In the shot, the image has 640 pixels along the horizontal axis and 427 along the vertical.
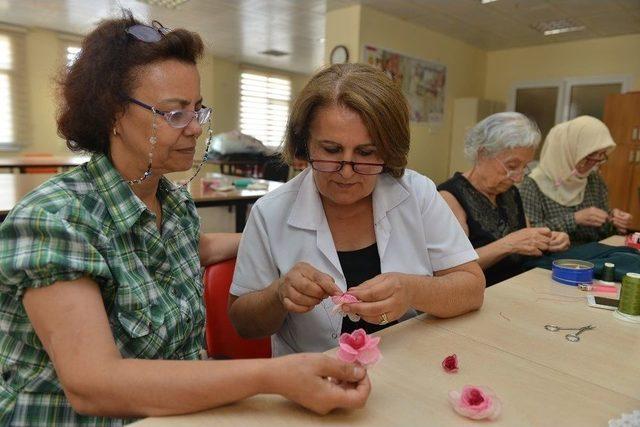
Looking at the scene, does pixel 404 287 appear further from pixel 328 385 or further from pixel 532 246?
pixel 532 246

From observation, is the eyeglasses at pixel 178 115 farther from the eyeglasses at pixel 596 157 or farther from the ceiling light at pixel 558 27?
the ceiling light at pixel 558 27

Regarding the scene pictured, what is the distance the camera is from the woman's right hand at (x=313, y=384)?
2.54 feet

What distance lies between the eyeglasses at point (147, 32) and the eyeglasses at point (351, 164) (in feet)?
1.66

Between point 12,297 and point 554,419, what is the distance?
3.47 feet

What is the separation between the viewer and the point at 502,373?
0.99 m

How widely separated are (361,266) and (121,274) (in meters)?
0.68

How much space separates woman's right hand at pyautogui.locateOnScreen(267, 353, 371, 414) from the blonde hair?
2.16ft

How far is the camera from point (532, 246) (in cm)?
193

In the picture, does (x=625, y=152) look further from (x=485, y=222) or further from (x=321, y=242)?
(x=321, y=242)

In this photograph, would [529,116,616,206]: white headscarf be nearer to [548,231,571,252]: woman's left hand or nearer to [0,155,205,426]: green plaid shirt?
[548,231,571,252]: woman's left hand

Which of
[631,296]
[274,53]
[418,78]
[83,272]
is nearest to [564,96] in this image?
[418,78]

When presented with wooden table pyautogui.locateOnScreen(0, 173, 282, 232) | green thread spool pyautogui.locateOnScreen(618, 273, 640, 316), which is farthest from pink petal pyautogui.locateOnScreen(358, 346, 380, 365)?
wooden table pyautogui.locateOnScreen(0, 173, 282, 232)

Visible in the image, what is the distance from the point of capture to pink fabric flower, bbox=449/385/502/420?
804mm

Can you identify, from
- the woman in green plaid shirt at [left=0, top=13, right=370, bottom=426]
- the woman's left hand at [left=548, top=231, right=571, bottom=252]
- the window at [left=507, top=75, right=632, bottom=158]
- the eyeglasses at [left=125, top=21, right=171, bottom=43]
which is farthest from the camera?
the window at [left=507, top=75, right=632, bottom=158]
